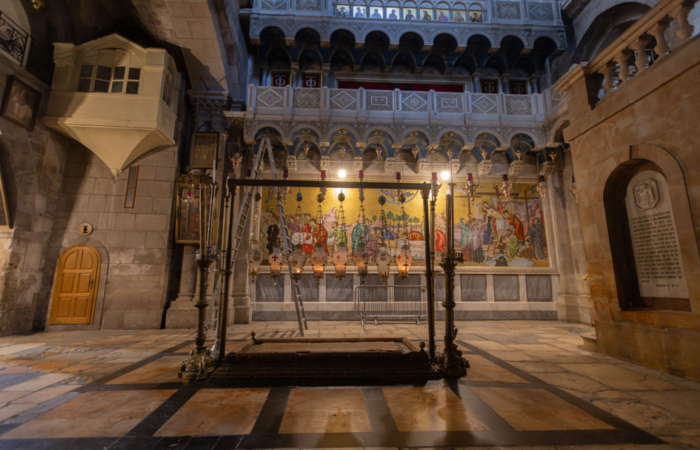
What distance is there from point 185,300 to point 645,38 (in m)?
10.3

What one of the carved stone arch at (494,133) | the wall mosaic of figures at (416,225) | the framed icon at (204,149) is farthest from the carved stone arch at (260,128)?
the carved stone arch at (494,133)

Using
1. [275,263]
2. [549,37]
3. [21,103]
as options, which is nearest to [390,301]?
[275,263]

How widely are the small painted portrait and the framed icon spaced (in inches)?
130

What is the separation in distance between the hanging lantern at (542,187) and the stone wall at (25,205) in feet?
44.0

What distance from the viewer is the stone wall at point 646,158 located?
3.84 meters

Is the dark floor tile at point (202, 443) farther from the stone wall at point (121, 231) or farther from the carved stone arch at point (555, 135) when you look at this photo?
the carved stone arch at point (555, 135)

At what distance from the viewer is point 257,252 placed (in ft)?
20.2

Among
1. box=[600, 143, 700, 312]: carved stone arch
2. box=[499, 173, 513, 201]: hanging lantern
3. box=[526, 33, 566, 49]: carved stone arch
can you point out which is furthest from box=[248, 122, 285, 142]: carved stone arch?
box=[526, 33, 566, 49]: carved stone arch

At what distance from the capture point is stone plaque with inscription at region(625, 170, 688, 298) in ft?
13.6

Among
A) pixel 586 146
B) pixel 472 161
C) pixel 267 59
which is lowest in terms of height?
pixel 586 146

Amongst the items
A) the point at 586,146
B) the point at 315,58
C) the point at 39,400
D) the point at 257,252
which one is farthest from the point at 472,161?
the point at 39,400

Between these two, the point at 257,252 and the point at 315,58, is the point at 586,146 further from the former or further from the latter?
the point at 315,58

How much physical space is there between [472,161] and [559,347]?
6777 millimetres

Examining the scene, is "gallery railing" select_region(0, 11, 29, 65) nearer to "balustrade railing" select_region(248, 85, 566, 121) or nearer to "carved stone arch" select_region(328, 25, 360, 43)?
"balustrade railing" select_region(248, 85, 566, 121)
